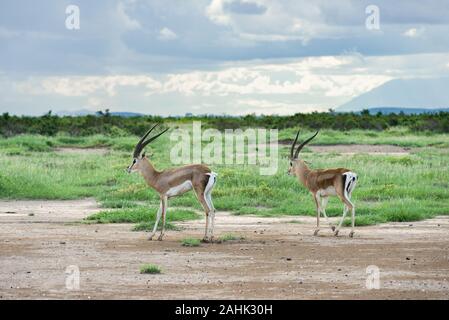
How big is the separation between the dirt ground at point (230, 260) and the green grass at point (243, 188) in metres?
0.72

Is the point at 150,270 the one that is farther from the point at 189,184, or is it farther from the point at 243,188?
the point at 243,188

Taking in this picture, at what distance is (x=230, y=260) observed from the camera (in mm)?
12312

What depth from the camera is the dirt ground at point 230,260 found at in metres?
10.0

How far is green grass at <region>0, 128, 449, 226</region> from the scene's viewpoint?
57.9 feet

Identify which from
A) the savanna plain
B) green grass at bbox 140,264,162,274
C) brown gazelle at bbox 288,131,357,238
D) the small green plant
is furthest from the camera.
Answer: brown gazelle at bbox 288,131,357,238

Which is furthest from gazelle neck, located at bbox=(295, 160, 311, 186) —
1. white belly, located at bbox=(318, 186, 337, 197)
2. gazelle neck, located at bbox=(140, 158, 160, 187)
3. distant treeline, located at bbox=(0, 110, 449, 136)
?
distant treeline, located at bbox=(0, 110, 449, 136)

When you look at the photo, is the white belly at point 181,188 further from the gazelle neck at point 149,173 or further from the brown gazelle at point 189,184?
the gazelle neck at point 149,173

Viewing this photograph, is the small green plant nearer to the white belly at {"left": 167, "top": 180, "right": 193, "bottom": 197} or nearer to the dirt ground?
the dirt ground

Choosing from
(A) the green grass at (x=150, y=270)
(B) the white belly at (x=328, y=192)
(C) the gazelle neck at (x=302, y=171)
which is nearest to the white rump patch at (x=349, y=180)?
(B) the white belly at (x=328, y=192)

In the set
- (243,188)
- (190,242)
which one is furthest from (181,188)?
(243,188)

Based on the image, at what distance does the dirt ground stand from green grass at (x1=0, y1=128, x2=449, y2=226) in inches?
28.2
